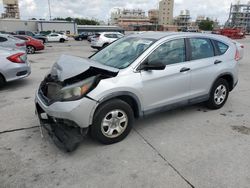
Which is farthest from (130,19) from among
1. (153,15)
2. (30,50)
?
(30,50)

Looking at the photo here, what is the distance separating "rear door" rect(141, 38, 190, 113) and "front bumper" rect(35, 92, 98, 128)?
0.90 meters

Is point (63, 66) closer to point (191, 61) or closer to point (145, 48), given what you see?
point (145, 48)

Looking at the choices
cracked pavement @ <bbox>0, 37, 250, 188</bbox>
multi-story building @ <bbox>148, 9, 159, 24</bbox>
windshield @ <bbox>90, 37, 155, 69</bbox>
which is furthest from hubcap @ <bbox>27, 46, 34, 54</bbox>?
multi-story building @ <bbox>148, 9, 159, 24</bbox>

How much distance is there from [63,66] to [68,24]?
62.9 meters

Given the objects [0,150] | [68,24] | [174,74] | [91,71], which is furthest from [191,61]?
[68,24]

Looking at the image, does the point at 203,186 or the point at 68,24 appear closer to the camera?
the point at 203,186

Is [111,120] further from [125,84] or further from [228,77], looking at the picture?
[228,77]

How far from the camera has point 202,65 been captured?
4.05 m

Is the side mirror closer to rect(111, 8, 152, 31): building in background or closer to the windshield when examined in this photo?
the windshield

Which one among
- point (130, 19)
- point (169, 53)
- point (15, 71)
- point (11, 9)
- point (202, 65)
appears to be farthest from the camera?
point (130, 19)

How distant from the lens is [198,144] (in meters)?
3.29

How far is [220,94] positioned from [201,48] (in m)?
1.11

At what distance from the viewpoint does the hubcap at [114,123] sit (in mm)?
3123

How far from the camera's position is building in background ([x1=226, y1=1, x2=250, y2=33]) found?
311 ft
